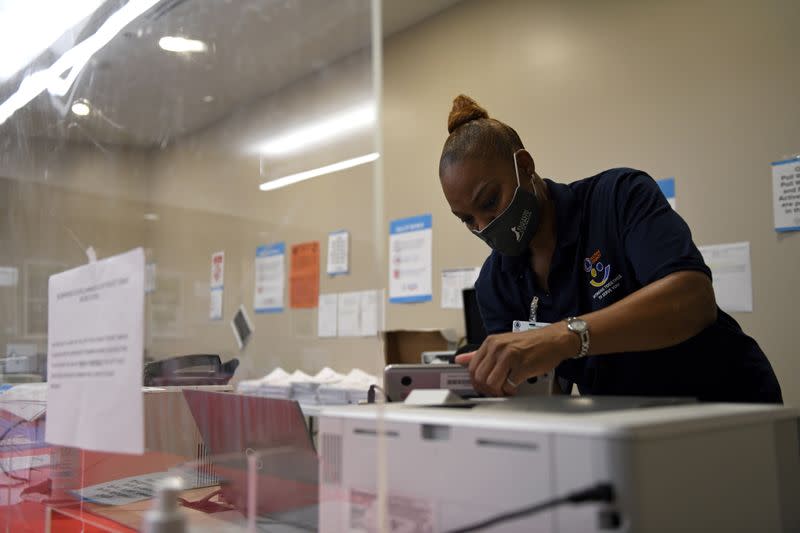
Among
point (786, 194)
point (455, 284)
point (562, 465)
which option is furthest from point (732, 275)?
point (562, 465)

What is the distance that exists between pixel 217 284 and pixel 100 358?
142mm

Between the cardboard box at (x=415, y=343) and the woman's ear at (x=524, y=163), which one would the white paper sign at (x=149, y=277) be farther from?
the cardboard box at (x=415, y=343)

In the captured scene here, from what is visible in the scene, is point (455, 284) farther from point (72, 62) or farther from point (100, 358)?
point (100, 358)

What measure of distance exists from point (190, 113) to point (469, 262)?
254 centimetres

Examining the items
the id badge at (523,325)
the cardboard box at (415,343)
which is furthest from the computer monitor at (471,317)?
the id badge at (523,325)

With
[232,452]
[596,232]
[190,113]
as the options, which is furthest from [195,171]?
[596,232]

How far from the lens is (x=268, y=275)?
2.39 ft

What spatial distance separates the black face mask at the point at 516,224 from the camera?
50.6 inches

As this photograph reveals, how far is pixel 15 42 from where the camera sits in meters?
1.10

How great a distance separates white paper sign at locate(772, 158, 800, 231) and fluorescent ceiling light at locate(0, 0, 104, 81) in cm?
214

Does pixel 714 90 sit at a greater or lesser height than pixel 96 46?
greater

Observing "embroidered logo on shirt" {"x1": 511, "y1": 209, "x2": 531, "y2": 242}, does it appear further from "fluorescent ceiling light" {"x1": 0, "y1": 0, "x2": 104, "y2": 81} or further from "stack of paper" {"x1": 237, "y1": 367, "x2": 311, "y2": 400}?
"fluorescent ceiling light" {"x1": 0, "y1": 0, "x2": 104, "y2": 81}

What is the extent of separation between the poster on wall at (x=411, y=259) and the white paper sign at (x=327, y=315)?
2.66m

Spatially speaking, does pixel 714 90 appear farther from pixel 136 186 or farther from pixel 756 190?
pixel 136 186
